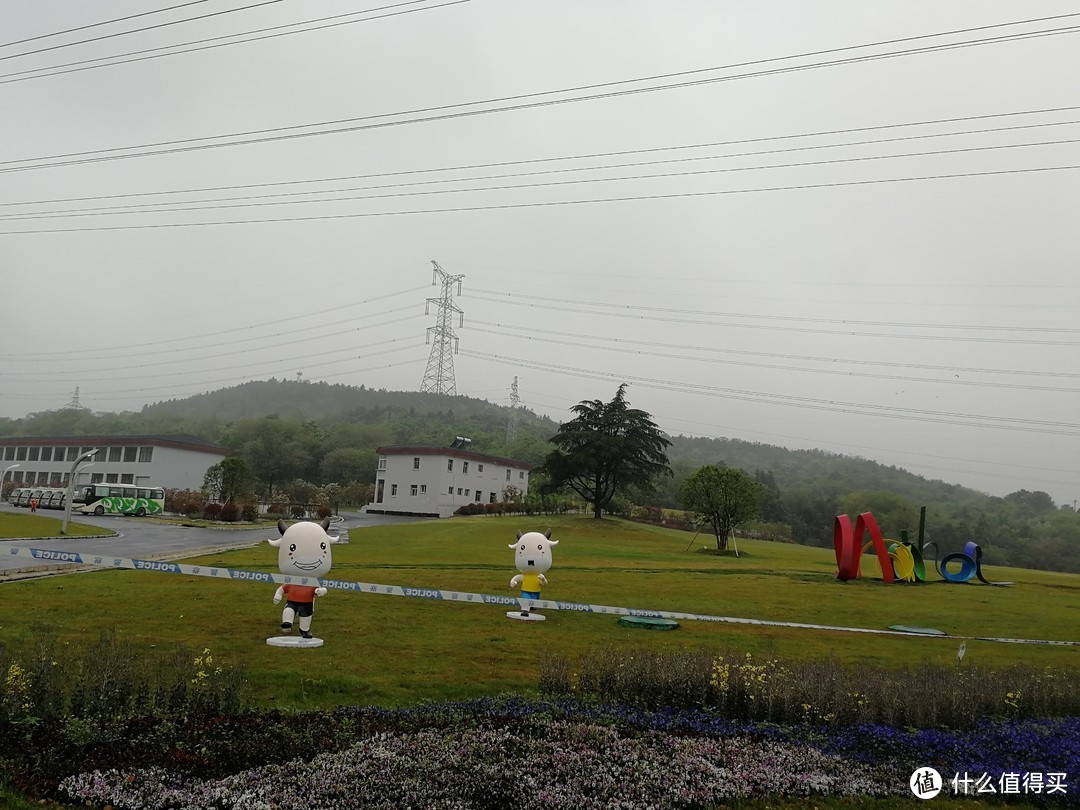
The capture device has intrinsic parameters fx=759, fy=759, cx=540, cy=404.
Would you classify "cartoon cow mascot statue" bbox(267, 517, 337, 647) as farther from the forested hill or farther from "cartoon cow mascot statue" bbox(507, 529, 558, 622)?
the forested hill

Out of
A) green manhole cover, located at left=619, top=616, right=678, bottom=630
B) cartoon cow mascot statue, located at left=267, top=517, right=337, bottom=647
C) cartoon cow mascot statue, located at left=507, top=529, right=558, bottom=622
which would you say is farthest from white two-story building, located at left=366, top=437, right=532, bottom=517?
cartoon cow mascot statue, located at left=267, top=517, right=337, bottom=647

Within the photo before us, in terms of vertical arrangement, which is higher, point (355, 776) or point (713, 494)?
point (713, 494)

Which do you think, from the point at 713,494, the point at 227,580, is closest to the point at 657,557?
the point at 713,494

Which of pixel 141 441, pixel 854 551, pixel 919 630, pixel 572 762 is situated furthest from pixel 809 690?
pixel 141 441

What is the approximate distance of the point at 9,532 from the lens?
97.2ft

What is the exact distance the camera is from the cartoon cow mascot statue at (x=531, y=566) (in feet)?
54.2

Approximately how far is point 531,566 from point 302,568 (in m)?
5.47

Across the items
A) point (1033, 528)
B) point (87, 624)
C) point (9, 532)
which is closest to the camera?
point (87, 624)

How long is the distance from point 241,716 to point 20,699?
207cm

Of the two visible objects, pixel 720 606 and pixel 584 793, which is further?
pixel 720 606

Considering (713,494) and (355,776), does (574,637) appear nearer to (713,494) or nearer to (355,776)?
(355,776)

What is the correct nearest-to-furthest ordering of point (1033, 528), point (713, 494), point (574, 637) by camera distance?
point (574, 637) < point (713, 494) < point (1033, 528)

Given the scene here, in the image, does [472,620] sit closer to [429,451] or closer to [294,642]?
[294,642]

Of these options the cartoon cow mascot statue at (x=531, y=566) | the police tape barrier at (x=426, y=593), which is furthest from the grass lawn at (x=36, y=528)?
the cartoon cow mascot statue at (x=531, y=566)
